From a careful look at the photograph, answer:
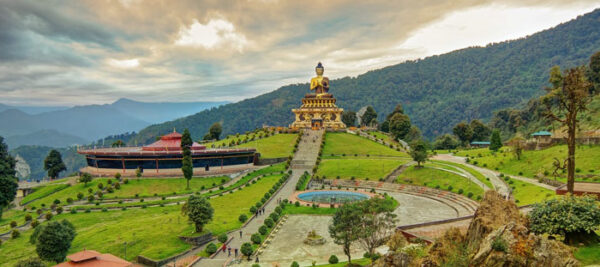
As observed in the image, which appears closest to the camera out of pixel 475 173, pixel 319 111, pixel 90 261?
pixel 90 261

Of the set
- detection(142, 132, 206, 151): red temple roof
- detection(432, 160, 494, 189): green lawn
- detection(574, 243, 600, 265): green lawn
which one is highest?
detection(142, 132, 206, 151): red temple roof

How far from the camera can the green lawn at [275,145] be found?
233ft

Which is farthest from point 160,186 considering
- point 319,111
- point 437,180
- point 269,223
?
point 319,111

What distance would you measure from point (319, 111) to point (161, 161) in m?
49.3

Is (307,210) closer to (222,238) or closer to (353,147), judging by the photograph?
(222,238)

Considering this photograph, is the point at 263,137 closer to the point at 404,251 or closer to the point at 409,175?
the point at 409,175

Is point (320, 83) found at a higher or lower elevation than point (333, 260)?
higher

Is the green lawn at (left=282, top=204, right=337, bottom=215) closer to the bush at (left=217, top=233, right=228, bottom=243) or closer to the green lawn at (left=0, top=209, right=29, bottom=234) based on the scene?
the bush at (left=217, top=233, right=228, bottom=243)

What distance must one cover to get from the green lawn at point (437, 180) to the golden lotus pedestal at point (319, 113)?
4128 centimetres

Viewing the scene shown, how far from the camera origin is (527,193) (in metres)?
35.7

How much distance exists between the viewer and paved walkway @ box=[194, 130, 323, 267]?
27.3m

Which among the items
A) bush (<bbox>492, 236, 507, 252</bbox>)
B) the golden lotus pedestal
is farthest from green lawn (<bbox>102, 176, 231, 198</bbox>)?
the golden lotus pedestal

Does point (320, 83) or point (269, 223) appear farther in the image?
point (320, 83)

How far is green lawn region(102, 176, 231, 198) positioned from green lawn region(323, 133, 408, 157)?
25.4 meters
